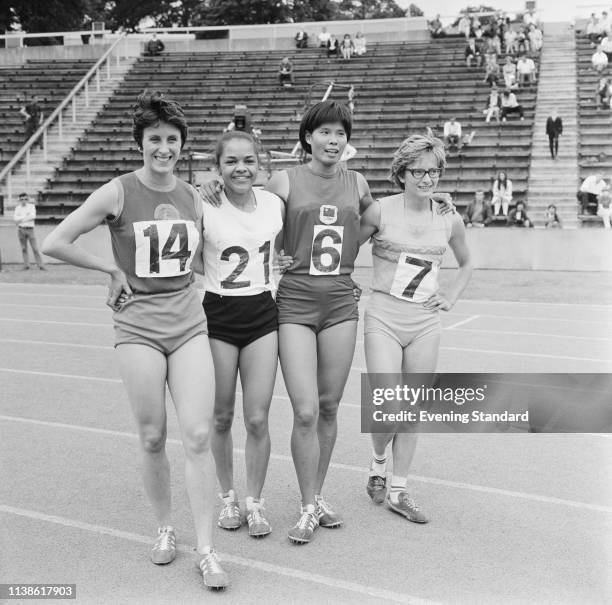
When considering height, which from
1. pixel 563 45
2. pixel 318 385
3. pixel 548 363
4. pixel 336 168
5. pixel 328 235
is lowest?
pixel 548 363

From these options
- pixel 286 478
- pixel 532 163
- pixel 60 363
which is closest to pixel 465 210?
pixel 532 163

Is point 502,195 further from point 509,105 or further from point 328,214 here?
point 328,214

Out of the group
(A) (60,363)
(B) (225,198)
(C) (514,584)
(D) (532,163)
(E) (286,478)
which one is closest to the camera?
(C) (514,584)

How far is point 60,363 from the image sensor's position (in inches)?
341

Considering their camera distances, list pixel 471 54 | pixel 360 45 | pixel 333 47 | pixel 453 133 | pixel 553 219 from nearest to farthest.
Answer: pixel 553 219 → pixel 453 133 → pixel 471 54 → pixel 360 45 → pixel 333 47

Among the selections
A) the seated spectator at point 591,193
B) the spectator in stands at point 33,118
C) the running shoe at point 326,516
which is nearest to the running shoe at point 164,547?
the running shoe at point 326,516

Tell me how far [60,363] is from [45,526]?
4.63 meters

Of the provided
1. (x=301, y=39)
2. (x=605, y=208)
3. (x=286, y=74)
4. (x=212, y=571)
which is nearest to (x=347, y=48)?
(x=301, y=39)

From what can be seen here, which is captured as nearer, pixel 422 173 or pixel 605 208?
pixel 422 173

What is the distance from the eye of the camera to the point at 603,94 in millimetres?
24188

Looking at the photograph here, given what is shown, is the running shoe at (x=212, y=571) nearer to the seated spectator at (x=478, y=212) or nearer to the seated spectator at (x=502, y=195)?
Result: the seated spectator at (x=478, y=212)

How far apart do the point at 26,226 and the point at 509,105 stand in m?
14.3

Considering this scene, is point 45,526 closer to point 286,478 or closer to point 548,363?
point 286,478

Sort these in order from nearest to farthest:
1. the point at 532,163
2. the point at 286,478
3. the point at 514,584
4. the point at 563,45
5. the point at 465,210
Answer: the point at 514,584
the point at 286,478
the point at 465,210
the point at 532,163
the point at 563,45
